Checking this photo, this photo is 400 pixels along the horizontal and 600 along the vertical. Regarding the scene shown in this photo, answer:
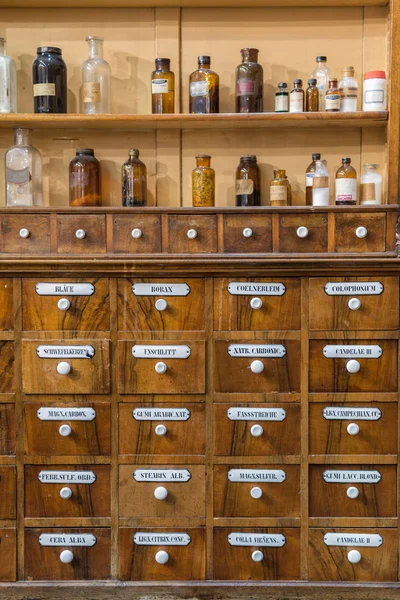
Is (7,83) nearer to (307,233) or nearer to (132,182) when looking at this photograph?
(132,182)

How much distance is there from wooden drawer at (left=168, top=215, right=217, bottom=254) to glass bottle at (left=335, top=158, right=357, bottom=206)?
55cm

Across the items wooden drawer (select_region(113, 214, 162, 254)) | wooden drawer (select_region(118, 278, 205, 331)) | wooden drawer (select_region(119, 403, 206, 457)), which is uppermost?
wooden drawer (select_region(113, 214, 162, 254))

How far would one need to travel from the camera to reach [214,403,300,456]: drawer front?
2.57 m

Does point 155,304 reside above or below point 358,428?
above

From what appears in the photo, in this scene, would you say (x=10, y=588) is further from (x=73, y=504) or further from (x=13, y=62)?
(x=13, y=62)

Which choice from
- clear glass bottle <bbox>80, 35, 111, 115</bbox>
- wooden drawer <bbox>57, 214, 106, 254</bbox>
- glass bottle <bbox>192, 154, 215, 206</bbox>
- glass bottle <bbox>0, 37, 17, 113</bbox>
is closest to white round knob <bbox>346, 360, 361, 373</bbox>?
glass bottle <bbox>192, 154, 215, 206</bbox>

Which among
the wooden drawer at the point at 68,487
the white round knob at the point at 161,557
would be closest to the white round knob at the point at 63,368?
the wooden drawer at the point at 68,487

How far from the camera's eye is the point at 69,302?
255 cm

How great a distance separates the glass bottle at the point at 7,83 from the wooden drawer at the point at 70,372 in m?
1.02

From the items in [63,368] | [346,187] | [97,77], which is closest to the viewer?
[63,368]

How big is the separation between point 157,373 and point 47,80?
4.29 feet

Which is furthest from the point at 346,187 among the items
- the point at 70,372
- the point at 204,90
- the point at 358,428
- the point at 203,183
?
the point at 70,372

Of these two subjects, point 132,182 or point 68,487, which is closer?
point 68,487

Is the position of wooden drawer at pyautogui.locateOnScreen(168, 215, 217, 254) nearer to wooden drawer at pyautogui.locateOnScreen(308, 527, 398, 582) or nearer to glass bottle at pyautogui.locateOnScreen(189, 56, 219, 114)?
glass bottle at pyautogui.locateOnScreen(189, 56, 219, 114)
